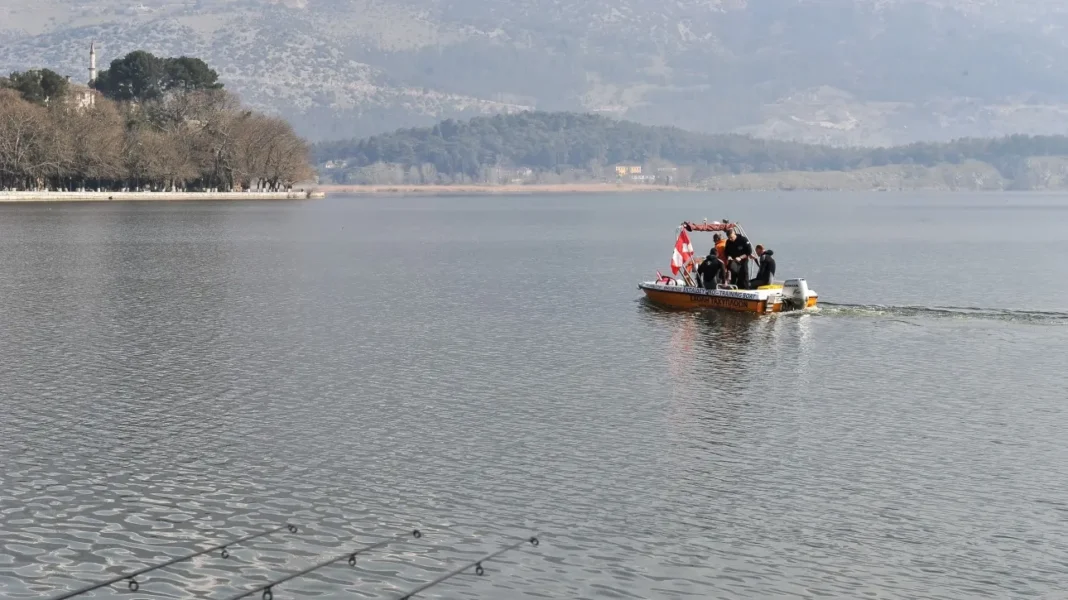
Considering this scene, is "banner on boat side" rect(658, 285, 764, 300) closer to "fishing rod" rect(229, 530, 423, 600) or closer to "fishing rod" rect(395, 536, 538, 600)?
"fishing rod" rect(395, 536, 538, 600)

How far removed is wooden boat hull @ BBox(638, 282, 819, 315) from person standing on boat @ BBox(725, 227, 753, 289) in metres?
1.35

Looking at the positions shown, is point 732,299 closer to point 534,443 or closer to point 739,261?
point 739,261

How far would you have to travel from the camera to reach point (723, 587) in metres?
20.4

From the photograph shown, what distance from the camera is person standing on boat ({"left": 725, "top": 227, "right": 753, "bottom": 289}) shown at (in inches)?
2227

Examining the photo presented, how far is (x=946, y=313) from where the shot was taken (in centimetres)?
5591

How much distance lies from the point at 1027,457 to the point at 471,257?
70.5 m

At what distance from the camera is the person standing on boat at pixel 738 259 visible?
5656 centimetres

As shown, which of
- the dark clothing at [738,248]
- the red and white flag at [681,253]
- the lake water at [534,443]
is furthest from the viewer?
the red and white flag at [681,253]

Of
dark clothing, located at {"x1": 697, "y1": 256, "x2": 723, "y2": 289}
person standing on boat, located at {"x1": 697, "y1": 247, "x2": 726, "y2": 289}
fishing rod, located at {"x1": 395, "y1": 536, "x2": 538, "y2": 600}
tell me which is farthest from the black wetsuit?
fishing rod, located at {"x1": 395, "y1": 536, "x2": 538, "y2": 600}

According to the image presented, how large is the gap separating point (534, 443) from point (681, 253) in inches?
1226

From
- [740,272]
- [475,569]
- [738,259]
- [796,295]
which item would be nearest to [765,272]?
[740,272]

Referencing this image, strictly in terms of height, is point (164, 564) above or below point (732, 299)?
below

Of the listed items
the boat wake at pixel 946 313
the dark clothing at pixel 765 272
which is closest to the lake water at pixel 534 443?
the boat wake at pixel 946 313

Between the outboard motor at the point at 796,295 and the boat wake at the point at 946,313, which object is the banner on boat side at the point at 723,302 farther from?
the boat wake at the point at 946,313
